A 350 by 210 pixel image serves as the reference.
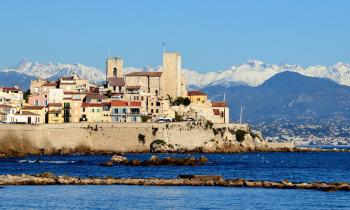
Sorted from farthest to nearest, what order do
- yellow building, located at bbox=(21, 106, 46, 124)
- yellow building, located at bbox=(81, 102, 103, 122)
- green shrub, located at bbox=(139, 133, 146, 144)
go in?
yellow building, located at bbox=(81, 102, 103, 122) → yellow building, located at bbox=(21, 106, 46, 124) → green shrub, located at bbox=(139, 133, 146, 144)

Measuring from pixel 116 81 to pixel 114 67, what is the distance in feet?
15.5

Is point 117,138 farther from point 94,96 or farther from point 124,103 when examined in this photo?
point 94,96

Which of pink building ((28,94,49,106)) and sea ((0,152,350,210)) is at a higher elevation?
pink building ((28,94,49,106))

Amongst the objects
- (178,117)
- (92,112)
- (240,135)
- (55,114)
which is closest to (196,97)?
A: (240,135)

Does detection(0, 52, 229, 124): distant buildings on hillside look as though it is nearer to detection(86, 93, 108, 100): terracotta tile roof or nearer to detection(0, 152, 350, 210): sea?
detection(86, 93, 108, 100): terracotta tile roof

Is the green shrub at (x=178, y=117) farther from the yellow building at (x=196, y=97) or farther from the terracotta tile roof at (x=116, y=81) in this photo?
the terracotta tile roof at (x=116, y=81)

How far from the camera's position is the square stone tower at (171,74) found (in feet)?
473

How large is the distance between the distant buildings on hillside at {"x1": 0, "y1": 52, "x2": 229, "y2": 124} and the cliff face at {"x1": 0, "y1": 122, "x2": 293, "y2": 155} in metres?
3.91

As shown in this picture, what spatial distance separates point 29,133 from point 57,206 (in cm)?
6113

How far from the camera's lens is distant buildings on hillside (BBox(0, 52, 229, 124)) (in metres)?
130

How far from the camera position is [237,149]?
141 meters

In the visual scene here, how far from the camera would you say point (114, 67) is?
151 m

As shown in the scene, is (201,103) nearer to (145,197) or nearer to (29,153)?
(29,153)

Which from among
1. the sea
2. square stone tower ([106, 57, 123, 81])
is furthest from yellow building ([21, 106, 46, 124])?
the sea
